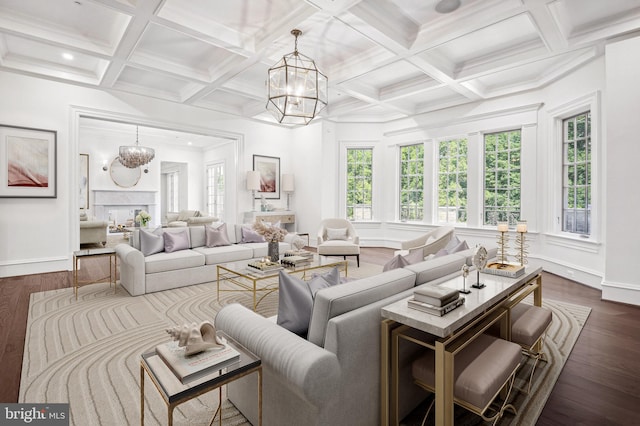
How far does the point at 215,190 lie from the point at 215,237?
18.4 feet

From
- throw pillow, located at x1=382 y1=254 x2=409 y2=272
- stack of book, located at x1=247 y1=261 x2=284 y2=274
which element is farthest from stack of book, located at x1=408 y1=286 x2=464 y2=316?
stack of book, located at x1=247 y1=261 x2=284 y2=274

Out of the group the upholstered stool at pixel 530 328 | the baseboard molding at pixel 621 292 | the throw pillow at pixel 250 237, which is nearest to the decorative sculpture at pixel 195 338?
the upholstered stool at pixel 530 328

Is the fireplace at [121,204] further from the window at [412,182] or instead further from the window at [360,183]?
the window at [412,182]

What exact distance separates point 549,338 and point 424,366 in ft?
6.16

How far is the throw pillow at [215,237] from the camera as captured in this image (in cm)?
491

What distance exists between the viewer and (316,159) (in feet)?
24.7

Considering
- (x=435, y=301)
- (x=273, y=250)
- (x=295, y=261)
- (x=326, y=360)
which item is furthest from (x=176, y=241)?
(x=435, y=301)

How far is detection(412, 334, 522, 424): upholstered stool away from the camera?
145 cm

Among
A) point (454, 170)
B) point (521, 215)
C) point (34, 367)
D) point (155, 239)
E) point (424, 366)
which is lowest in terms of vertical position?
point (34, 367)

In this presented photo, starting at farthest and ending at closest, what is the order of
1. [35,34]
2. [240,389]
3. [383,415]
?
[35,34] < [240,389] < [383,415]

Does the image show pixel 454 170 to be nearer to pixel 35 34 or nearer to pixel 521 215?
pixel 521 215

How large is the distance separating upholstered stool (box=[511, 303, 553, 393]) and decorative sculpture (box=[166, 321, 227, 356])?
182cm

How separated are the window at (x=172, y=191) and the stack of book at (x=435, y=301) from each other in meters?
11.5

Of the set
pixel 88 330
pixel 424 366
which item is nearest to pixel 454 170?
pixel 424 366
